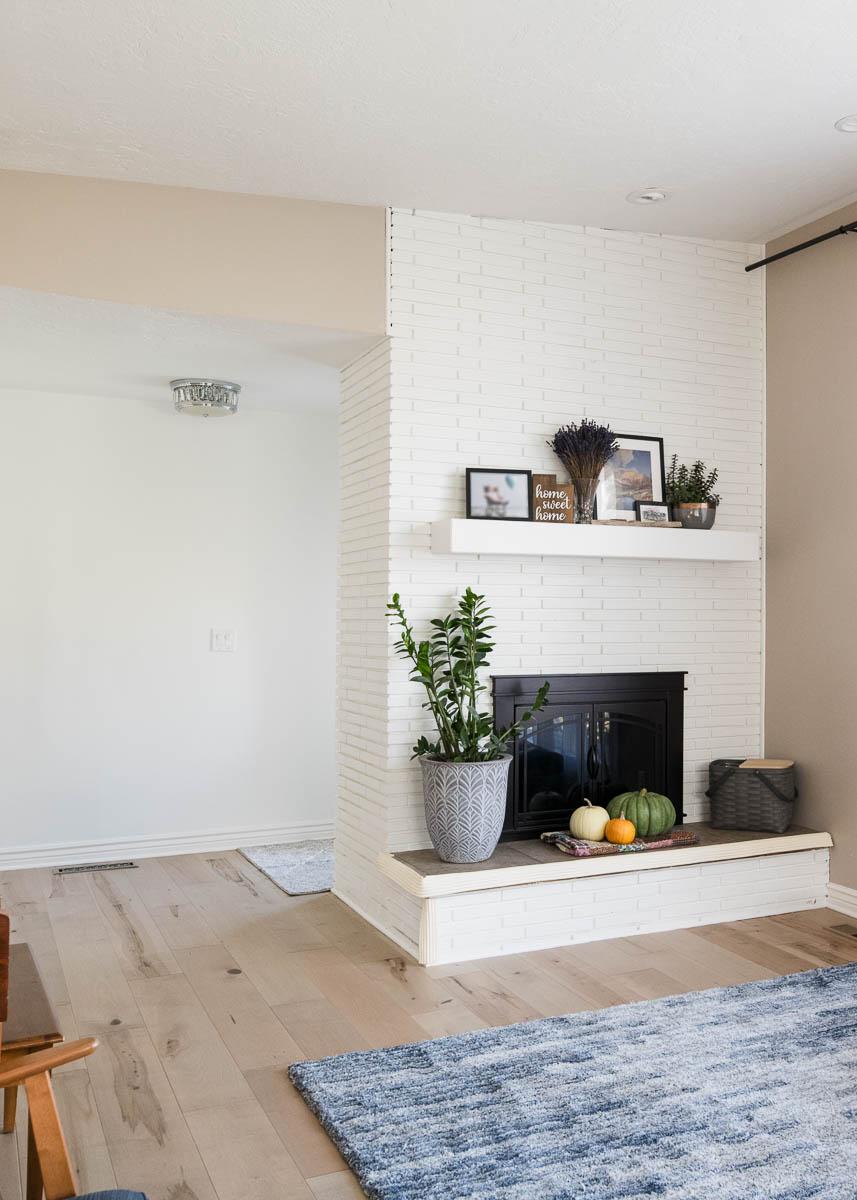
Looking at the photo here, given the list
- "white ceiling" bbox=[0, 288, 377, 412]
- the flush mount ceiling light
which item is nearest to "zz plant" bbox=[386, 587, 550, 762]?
"white ceiling" bbox=[0, 288, 377, 412]

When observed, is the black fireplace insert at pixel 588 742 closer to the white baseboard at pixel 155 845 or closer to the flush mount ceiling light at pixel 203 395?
the white baseboard at pixel 155 845

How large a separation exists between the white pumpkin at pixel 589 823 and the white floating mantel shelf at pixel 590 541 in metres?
0.99

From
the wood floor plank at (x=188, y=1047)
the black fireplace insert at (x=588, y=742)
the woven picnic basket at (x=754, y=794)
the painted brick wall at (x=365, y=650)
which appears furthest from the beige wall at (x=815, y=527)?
the wood floor plank at (x=188, y=1047)

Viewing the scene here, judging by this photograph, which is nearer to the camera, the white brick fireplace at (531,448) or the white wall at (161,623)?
the white brick fireplace at (531,448)

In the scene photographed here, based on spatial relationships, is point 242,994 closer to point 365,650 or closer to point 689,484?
point 365,650

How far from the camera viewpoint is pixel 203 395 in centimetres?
486

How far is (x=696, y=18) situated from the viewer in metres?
2.71

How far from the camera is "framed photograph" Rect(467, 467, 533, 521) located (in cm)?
399

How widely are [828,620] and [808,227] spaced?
1638 millimetres

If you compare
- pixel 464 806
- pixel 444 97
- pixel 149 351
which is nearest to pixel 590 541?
pixel 464 806

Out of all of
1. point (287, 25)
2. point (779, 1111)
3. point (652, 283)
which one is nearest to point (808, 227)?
point (652, 283)

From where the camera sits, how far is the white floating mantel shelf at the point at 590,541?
3.86m

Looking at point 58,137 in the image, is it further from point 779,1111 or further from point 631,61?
point 779,1111

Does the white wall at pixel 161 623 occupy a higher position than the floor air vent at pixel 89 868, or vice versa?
the white wall at pixel 161 623
